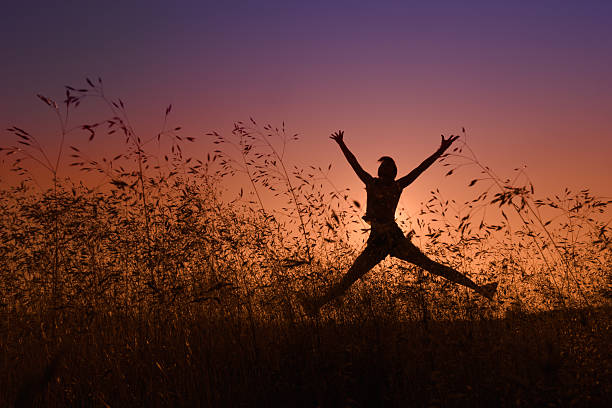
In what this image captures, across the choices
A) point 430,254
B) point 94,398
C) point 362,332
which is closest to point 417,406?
point 362,332

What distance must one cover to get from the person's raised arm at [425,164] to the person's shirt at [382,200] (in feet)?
0.37

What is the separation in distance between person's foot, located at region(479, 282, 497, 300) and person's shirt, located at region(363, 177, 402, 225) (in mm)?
1382

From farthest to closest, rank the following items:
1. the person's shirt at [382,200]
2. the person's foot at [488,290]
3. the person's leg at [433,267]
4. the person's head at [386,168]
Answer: the person's head at [386,168]
the person's shirt at [382,200]
the person's leg at [433,267]
the person's foot at [488,290]

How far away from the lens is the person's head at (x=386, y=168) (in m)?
6.02

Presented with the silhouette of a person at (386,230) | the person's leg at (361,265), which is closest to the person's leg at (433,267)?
the silhouette of a person at (386,230)

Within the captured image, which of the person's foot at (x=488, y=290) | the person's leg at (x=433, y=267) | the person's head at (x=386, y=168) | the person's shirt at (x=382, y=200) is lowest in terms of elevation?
the person's foot at (x=488, y=290)

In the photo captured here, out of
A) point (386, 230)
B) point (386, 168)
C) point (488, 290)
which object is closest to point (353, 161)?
point (386, 168)

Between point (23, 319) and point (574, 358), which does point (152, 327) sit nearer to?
point (23, 319)

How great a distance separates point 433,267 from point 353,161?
5.69ft

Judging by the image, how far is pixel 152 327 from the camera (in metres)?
3.96

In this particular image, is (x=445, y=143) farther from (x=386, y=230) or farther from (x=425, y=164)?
(x=386, y=230)

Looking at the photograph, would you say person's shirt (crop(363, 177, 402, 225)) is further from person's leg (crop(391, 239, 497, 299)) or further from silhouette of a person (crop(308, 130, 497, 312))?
person's leg (crop(391, 239, 497, 299))

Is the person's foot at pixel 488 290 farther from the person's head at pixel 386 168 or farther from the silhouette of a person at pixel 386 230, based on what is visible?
the person's head at pixel 386 168

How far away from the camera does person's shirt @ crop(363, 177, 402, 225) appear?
5.76 m
